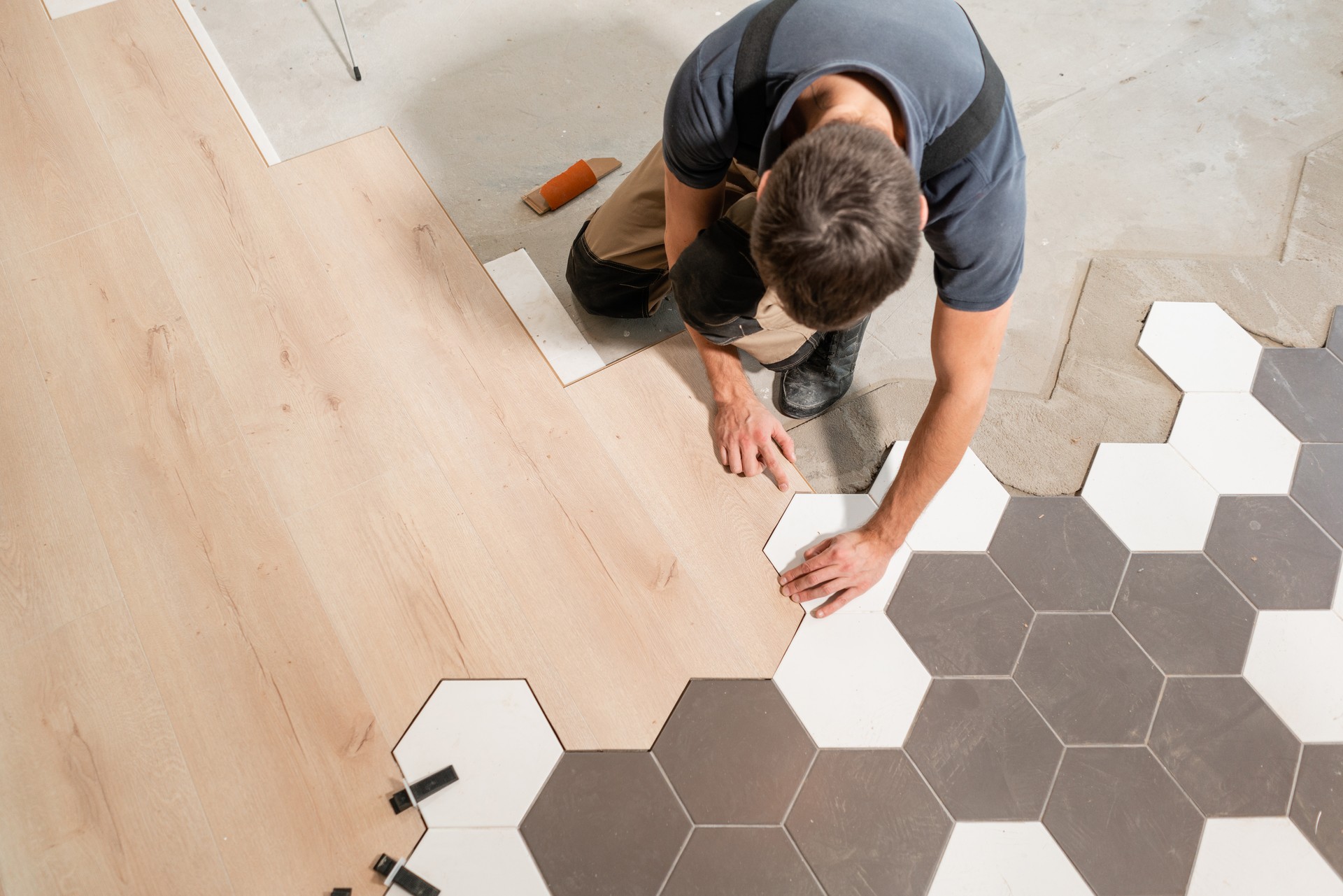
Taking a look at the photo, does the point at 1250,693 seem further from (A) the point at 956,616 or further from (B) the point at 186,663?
(B) the point at 186,663

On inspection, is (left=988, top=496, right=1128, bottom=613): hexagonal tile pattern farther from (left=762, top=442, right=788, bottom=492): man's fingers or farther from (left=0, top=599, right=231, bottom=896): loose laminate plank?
(left=0, top=599, right=231, bottom=896): loose laminate plank

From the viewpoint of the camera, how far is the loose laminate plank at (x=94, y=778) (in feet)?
3.88

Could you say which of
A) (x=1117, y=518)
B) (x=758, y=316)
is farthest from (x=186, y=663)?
(x=1117, y=518)

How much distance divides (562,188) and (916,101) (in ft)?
3.39

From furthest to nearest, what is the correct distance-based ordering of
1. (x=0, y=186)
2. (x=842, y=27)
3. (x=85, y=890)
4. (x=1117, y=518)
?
1. (x=0, y=186)
2. (x=1117, y=518)
3. (x=85, y=890)
4. (x=842, y=27)

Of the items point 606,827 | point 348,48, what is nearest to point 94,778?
point 606,827

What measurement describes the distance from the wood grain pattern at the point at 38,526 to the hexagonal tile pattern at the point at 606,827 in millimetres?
846

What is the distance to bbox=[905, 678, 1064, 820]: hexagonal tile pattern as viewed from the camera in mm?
1250

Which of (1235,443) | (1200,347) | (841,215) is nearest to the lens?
(841,215)

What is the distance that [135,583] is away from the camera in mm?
1373

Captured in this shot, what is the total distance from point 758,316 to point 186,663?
112 cm

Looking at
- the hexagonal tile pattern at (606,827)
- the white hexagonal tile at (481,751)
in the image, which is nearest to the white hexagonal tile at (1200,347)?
the hexagonal tile pattern at (606,827)

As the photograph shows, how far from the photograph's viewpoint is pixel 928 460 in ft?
4.09

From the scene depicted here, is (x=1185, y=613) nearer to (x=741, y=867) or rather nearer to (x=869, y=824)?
(x=869, y=824)
